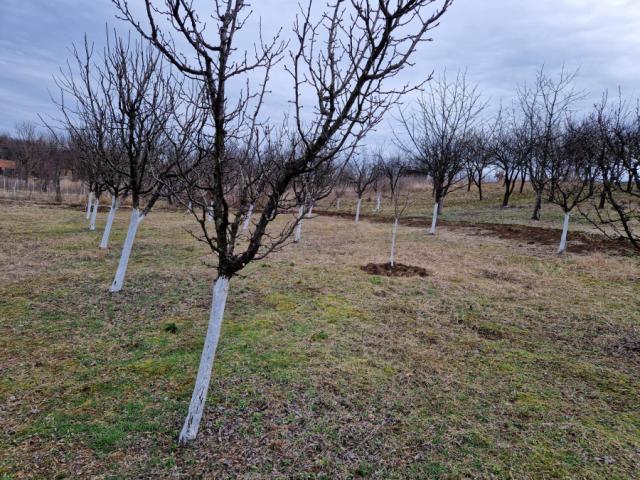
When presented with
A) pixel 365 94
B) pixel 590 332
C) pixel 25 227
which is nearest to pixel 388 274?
pixel 590 332

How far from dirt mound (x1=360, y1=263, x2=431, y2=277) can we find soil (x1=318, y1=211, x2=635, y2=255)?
6.24 metres

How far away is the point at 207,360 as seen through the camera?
3.40 m

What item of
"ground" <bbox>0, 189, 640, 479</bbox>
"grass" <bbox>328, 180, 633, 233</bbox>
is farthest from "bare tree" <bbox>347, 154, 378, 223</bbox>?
"ground" <bbox>0, 189, 640, 479</bbox>

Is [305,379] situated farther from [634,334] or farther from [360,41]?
[634,334]

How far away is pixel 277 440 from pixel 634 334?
21.6ft

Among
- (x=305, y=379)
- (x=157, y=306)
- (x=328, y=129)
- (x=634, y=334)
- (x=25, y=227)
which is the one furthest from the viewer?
(x=25, y=227)

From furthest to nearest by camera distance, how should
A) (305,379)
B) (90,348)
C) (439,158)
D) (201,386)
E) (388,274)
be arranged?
(439,158) < (388,274) < (90,348) < (305,379) < (201,386)

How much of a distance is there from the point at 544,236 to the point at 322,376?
15.4 m

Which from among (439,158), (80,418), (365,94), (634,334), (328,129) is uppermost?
(439,158)

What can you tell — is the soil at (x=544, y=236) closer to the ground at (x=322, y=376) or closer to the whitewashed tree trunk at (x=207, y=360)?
the ground at (x=322, y=376)

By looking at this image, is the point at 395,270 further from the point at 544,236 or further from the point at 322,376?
the point at 544,236

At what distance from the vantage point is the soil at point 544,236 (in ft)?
44.7

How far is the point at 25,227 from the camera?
1556 centimetres

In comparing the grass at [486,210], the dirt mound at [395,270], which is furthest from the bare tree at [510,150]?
the dirt mound at [395,270]
